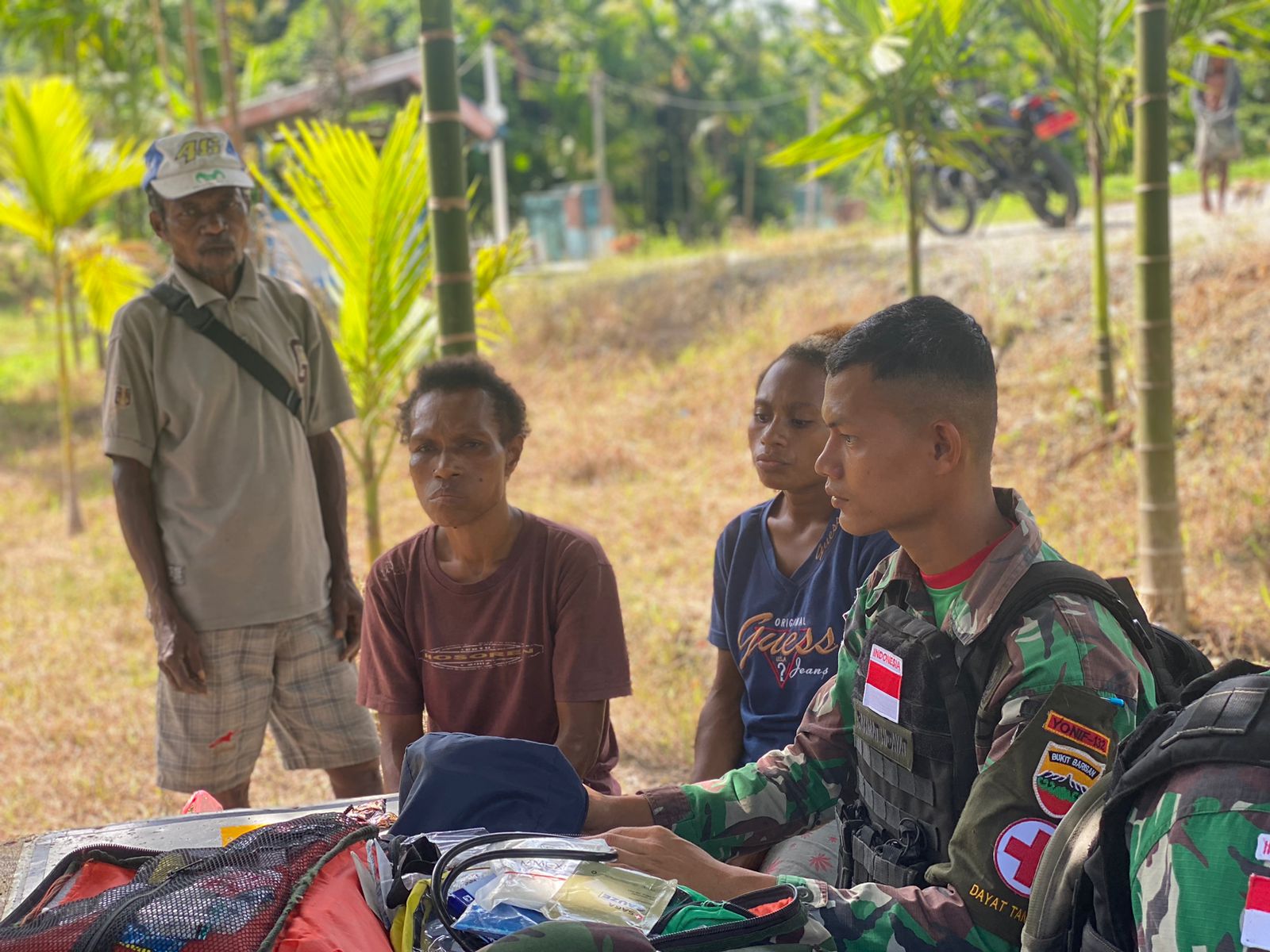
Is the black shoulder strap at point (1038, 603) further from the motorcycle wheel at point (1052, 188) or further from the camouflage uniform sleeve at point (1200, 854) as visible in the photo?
the motorcycle wheel at point (1052, 188)

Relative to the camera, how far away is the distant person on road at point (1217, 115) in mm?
9062

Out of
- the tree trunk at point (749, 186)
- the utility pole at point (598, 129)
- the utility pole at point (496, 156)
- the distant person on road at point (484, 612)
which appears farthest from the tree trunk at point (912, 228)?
the tree trunk at point (749, 186)

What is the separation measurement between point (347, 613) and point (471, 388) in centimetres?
99

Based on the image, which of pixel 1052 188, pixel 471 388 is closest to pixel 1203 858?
pixel 471 388

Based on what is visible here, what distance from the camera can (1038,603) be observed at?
5.16 ft

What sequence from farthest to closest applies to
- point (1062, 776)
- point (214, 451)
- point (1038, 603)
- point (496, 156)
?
point (496, 156) < point (214, 451) < point (1038, 603) < point (1062, 776)

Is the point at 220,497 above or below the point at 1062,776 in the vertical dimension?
above

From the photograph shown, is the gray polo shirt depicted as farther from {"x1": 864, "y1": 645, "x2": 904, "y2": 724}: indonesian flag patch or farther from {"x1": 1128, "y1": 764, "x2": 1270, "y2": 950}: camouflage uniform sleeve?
{"x1": 1128, "y1": 764, "x2": 1270, "y2": 950}: camouflage uniform sleeve

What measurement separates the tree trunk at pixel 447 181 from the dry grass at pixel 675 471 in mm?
1718

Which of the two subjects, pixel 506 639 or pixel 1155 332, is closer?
pixel 506 639

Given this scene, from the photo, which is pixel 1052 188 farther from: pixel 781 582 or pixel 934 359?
pixel 934 359

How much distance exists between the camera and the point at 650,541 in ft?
22.7

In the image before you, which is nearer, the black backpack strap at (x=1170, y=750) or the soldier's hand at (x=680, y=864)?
the black backpack strap at (x=1170, y=750)

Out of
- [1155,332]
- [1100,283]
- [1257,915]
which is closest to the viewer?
[1257,915]
